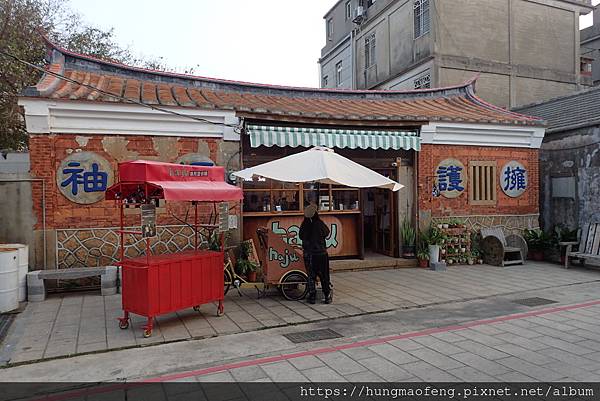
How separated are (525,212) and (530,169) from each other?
1.24 m

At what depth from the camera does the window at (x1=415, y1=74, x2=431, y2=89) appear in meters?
20.6

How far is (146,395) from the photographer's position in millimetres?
4062

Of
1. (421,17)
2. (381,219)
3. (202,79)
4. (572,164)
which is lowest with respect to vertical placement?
(381,219)

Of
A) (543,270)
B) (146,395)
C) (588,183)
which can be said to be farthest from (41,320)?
(588,183)

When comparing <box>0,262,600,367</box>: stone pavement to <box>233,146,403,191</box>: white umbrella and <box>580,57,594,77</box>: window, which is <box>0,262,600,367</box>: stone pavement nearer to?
<box>233,146,403,191</box>: white umbrella

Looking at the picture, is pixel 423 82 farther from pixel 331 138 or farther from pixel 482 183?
pixel 331 138

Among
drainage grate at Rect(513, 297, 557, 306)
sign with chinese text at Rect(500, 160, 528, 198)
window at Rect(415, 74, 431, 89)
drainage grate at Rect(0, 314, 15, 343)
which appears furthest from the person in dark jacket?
window at Rect(415, 74, 431, 89)

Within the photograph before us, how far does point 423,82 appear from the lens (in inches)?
828

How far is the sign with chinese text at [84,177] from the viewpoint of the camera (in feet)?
27.3

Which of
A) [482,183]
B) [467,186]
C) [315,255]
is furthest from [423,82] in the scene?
[315,255]

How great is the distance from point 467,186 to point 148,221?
29.0 ft

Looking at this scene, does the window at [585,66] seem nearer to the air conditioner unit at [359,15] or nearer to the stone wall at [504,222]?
the air conditioner unit at [359,15]

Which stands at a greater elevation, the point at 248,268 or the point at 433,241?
the point at 433,241

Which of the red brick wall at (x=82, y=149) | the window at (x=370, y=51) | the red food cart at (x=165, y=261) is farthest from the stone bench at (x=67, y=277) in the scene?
the window at (x=370, y=51)
